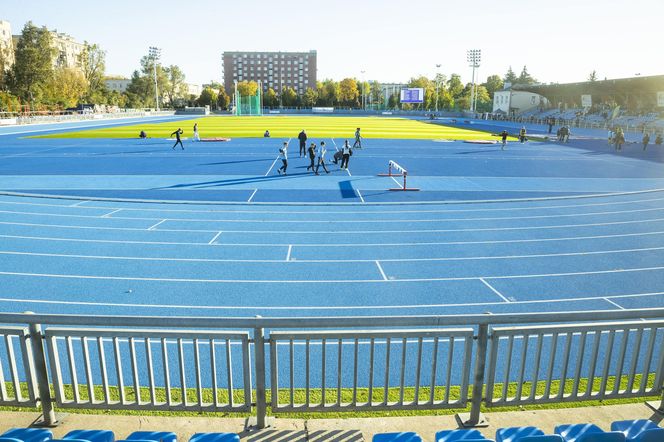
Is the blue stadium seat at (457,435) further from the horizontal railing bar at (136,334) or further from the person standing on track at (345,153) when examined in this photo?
the person standing on track at (345,153)

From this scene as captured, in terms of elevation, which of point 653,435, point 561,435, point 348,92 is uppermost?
point 348,92

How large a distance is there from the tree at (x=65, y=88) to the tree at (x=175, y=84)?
166 ft

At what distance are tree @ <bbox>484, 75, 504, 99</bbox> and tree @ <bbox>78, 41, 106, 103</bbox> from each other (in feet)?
409

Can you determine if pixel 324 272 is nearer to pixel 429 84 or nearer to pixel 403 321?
pixel 403 321

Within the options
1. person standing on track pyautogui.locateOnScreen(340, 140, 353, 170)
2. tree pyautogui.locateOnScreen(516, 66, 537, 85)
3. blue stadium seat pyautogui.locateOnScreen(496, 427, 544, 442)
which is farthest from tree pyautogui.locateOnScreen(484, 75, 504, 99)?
blue stadium seat pyautogui.locateOnScreen(496, 427, 544, 442)

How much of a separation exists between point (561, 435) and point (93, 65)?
130m

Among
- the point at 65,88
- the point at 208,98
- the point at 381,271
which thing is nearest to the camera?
the point at 381,271

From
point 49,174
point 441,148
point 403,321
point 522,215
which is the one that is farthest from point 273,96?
point 403,321

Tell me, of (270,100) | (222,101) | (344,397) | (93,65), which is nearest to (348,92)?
(270,100)

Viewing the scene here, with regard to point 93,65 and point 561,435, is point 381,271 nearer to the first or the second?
point 561,435

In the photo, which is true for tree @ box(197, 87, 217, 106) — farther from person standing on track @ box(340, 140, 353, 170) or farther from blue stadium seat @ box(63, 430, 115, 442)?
blue stadium seat @ box(63, 430, 115, 442)

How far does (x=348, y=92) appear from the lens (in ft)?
532

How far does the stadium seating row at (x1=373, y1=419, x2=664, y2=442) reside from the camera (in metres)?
3.27

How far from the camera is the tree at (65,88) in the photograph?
3413 inches
